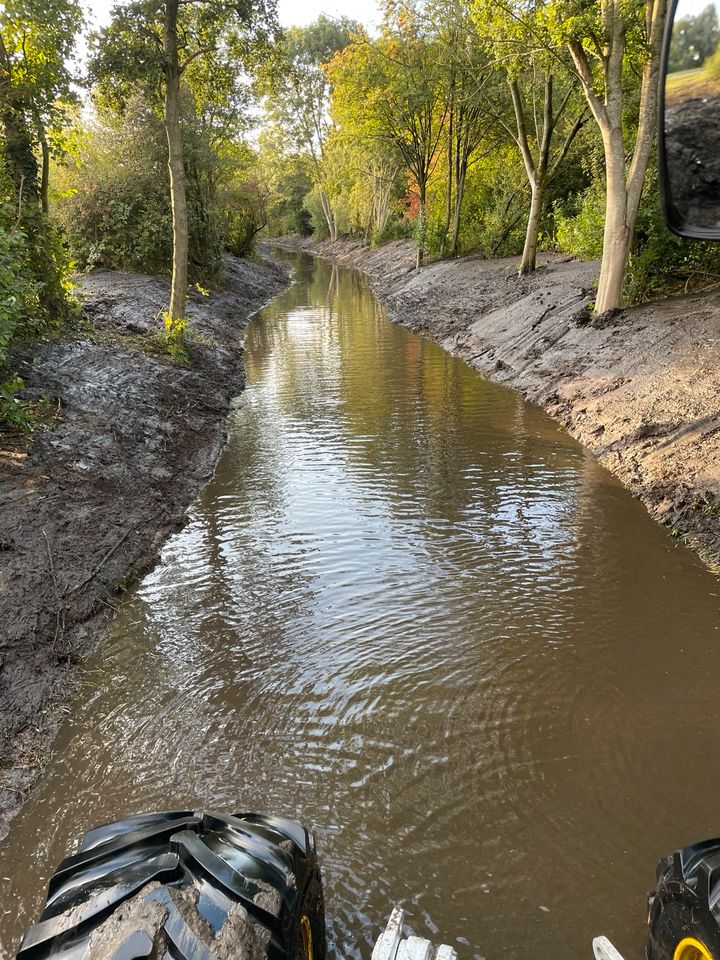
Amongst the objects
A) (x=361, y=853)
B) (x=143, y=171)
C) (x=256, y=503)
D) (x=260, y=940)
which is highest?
(x=143, y=171)

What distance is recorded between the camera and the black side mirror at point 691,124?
1.62 meters

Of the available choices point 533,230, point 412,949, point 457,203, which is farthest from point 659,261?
point 457,203

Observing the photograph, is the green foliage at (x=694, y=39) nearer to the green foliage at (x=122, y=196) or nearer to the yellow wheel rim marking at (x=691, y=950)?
the yellow wheel rim marking at (x=691, y=950)

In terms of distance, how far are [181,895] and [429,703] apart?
2.94m

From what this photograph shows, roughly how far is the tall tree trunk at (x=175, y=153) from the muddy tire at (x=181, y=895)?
11959mm

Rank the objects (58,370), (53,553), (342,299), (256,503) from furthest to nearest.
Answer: (342,299)
(58,370)
(256,503)
(53,553)

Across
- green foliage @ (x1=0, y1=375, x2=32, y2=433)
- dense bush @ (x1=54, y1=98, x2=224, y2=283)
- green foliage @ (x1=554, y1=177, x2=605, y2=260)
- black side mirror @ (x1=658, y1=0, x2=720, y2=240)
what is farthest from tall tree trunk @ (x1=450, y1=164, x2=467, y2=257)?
black side mirror @ (x1=658, y1=0, x2=720, y2=240)

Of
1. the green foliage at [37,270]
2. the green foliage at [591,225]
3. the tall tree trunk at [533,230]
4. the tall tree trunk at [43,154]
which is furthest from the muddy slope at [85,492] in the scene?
the tall tree trunk at [533,230]

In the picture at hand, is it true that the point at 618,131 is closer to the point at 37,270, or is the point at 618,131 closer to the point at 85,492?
the point at 37,270

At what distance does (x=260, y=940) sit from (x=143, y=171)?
21994 millimetres

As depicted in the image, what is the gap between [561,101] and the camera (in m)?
19.5

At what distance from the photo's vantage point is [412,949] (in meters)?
2.35

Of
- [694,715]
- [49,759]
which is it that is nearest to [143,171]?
[49,759]

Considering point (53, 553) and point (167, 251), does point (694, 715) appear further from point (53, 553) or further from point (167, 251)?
point (167, 251)
